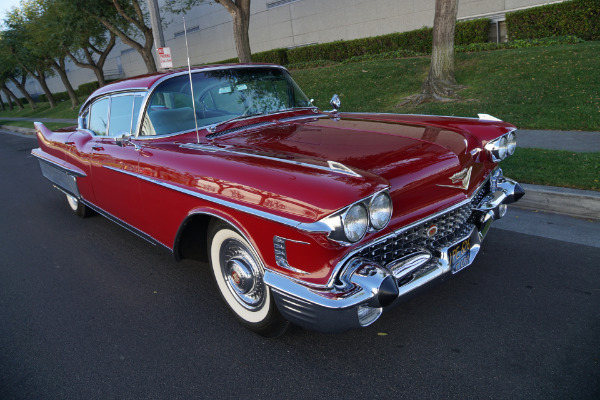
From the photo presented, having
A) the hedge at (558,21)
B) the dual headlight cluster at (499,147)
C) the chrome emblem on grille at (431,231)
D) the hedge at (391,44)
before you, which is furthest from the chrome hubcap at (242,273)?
the hedge at (391,44)

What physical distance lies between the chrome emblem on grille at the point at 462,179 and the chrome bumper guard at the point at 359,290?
1.41 feet

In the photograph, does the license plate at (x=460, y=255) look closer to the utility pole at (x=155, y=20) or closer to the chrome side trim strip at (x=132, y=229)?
the chrome side trim strip at (x=132, y=229)

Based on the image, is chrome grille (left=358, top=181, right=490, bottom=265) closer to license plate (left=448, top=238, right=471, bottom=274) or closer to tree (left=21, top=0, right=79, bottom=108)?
license plate (left=448, top=238, right=471, bottom=274)

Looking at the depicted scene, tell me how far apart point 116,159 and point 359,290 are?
2604 millimetres

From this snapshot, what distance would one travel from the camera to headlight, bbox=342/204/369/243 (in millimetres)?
2162

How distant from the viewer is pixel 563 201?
179 inches

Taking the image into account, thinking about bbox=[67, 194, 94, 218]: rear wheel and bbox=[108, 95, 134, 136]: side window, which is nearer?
bbox=[108, 95, 134, 136]: side window

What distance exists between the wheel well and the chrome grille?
120 centimetres

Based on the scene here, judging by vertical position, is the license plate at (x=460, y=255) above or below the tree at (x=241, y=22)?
below

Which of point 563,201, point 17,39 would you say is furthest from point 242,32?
point 17,39

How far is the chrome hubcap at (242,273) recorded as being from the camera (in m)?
2.78

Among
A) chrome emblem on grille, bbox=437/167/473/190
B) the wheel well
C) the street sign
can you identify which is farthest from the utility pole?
chrome emblem on grille, bbox=437/167/473/190

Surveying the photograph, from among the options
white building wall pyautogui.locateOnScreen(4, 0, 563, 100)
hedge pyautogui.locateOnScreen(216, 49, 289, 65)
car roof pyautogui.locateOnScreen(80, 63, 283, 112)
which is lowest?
car roof pyautogui.locateOnScreen(80, 63, 283, 112)

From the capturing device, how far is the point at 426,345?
8.71ft
